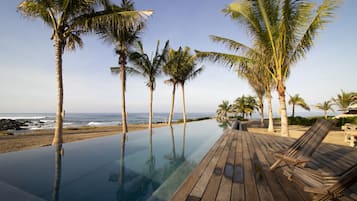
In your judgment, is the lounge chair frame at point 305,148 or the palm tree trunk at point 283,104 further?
Answer: the palm tree trunk at point 283,104

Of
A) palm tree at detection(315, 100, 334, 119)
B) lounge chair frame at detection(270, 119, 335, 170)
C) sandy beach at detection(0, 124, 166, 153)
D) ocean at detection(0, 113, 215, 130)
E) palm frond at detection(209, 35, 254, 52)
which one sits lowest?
ocean at detection(0, 113, 215, 130)

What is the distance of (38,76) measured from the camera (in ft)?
43.6

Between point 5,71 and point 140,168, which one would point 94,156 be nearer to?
point 140,168

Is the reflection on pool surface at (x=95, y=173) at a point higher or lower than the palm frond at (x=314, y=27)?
lower

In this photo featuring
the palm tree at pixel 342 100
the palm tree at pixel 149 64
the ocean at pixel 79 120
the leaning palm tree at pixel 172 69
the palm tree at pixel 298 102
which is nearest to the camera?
the palm tree at pixel 149 64

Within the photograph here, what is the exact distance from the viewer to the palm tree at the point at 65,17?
18.5ft

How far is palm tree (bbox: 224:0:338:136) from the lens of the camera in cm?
561

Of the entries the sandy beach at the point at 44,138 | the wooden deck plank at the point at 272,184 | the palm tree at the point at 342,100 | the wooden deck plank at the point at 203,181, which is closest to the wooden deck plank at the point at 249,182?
the wooden deck plank at the point at 272,184

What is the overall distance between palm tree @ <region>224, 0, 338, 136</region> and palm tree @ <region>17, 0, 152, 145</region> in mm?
4392

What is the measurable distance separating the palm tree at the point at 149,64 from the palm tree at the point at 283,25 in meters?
6.93

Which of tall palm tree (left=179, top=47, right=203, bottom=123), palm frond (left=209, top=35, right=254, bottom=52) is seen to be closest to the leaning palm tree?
tall palm tree (left=179, top=47, right=203, bottom=123)

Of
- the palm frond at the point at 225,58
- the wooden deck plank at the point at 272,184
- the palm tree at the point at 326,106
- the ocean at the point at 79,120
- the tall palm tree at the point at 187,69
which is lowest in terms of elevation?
the ocean at the point at 79,120

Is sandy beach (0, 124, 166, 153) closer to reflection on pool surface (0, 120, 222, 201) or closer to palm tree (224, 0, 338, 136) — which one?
reflection on pool surface (0, 120, 222, 201)

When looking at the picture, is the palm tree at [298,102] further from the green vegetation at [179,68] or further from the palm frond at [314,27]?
the palm frond at [314,27]
